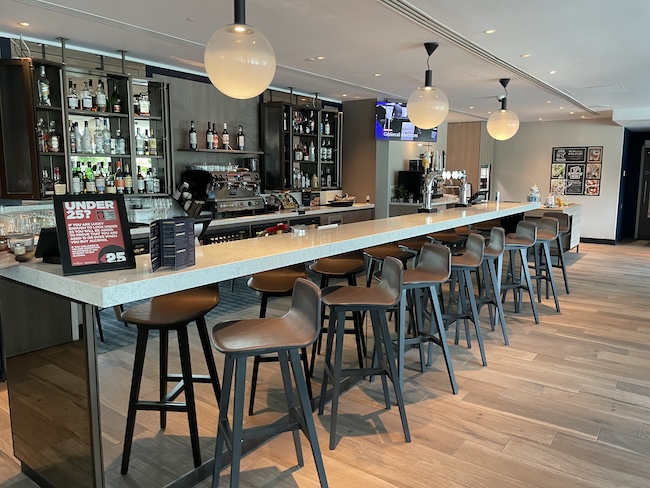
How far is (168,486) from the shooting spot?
225 centimetres

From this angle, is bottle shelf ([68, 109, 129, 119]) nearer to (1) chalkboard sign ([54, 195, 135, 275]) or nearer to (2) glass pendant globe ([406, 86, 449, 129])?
(2) glass pendant globe ([406, 86, 449, 129])

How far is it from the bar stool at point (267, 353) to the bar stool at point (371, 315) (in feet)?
1.16

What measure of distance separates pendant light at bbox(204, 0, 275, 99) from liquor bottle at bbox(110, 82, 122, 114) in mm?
2718

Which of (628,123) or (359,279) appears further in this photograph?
(628,123)

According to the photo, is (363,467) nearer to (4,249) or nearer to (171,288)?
(171,288)

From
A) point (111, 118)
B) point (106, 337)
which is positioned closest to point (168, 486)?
point (106, 337)

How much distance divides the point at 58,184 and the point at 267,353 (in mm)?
3499

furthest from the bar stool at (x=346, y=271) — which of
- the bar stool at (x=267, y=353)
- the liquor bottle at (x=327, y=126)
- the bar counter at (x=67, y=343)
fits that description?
the liquor bottle at (x=327, y=126)

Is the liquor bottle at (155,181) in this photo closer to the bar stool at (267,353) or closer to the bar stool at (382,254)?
the bar stool at (382,254)

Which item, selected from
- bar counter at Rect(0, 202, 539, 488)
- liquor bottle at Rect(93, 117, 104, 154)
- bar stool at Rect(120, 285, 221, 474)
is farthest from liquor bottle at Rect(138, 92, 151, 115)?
bar stool at Rect(120, 285, 221, 474)

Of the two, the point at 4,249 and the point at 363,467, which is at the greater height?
the point at 4,249

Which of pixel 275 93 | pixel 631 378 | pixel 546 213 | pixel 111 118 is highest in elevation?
pixel 275 93

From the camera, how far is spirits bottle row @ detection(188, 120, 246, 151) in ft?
18.7

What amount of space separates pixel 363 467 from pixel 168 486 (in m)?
0.92
